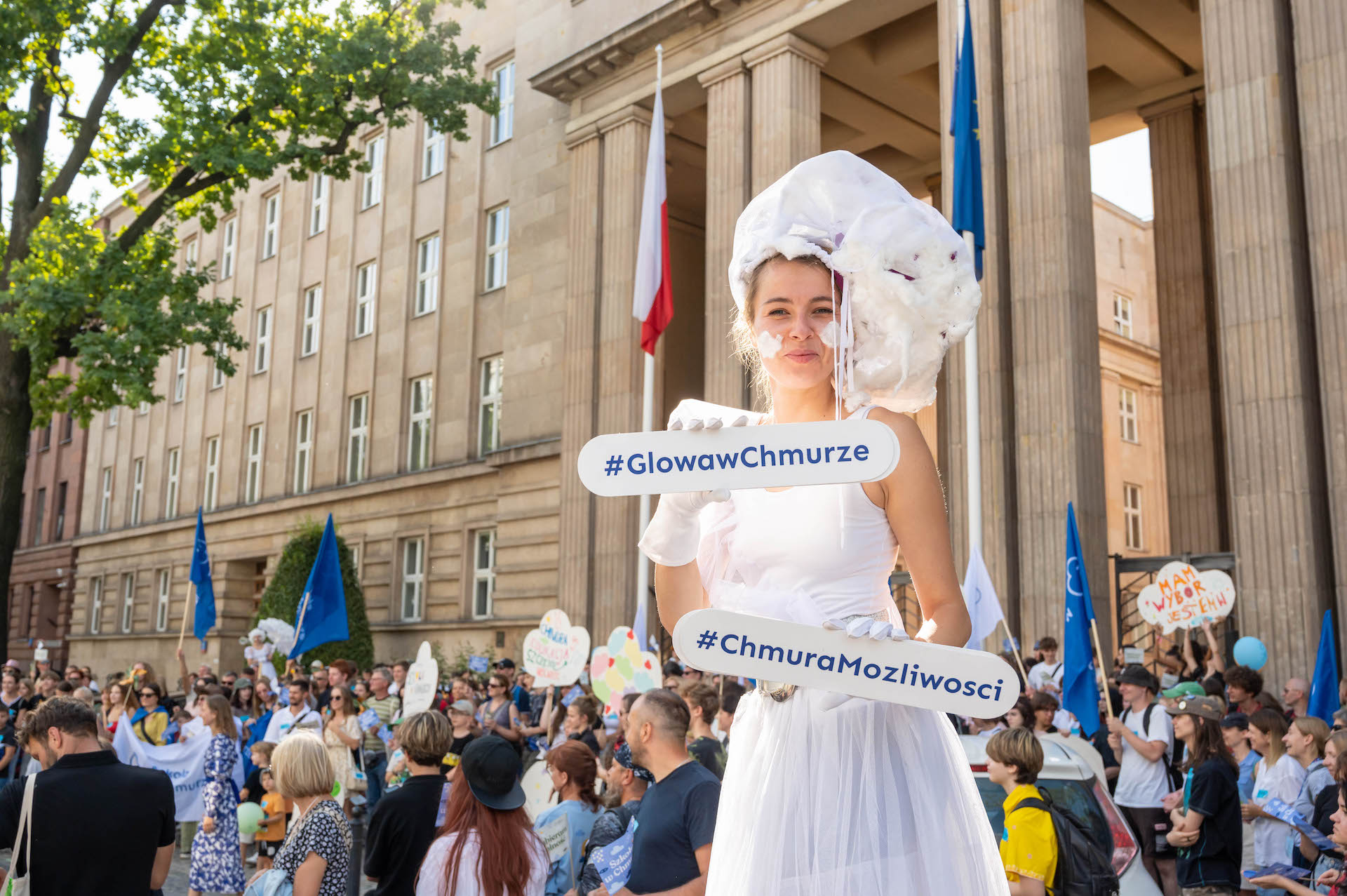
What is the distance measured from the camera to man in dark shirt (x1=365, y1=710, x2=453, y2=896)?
5523 millimetres

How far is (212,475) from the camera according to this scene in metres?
39.6

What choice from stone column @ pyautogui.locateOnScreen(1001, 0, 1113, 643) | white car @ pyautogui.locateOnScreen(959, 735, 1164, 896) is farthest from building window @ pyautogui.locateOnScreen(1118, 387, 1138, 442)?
white car @ pyautogui.locateOnScreen(959, 735, 1164, 896)

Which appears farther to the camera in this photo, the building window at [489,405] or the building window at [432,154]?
the building window at [432,154]

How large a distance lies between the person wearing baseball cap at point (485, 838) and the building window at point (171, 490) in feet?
129

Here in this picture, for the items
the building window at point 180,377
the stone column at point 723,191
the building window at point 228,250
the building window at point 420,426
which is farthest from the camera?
the building window at point 180,377

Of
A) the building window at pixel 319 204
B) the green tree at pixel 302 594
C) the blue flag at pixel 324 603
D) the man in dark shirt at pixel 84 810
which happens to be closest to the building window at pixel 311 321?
the building window at pixel 319 204

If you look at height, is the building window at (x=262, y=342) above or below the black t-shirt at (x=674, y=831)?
above

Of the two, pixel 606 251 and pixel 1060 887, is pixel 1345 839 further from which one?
pixel 606 251

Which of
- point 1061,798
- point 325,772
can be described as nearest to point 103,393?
point 325,772

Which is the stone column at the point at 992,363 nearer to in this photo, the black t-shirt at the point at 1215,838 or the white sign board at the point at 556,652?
the white sign board at the point at 556,652

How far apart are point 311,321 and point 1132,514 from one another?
2679 centimetres

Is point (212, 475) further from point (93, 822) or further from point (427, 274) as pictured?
point (93, 822)

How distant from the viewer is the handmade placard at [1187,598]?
12.0 meters

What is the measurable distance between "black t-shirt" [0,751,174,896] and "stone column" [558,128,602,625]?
1735cm
